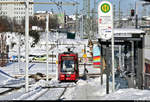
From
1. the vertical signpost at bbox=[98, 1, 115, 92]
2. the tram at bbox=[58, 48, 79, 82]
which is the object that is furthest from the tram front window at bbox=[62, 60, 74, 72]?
the vertical signpost at bbox=[98, 1, 115, 92]

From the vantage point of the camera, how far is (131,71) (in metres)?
19.9

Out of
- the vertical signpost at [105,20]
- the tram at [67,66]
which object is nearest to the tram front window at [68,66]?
the tram at [67,66]

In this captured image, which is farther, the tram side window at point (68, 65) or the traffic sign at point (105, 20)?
the tram side window at point (68, 65)

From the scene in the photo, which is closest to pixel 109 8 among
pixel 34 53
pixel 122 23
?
pixel 122 23

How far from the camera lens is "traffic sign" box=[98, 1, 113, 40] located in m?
15.6

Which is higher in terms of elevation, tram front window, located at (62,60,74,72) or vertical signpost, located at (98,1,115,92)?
vertical signpost, located at (98,1,115,92)

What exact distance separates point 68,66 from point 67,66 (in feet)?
0.32

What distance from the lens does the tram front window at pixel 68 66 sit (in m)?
33.8

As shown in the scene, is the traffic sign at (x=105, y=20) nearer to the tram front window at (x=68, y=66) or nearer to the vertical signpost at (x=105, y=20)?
the vertical signpost at (x=105, y=20)

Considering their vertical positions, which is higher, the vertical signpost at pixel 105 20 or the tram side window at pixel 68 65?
the vertical signpost at pixel 105 20

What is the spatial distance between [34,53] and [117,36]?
78259 millimetres

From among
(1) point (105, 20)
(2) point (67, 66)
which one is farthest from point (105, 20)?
(2) point (67, 66)

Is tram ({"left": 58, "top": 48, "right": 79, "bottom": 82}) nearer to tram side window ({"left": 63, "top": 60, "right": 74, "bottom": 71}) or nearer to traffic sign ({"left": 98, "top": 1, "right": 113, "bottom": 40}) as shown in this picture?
tram side window ({"left": 63, "top": 60, "right": 74, "bottom": 71})

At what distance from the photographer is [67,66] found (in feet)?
112
